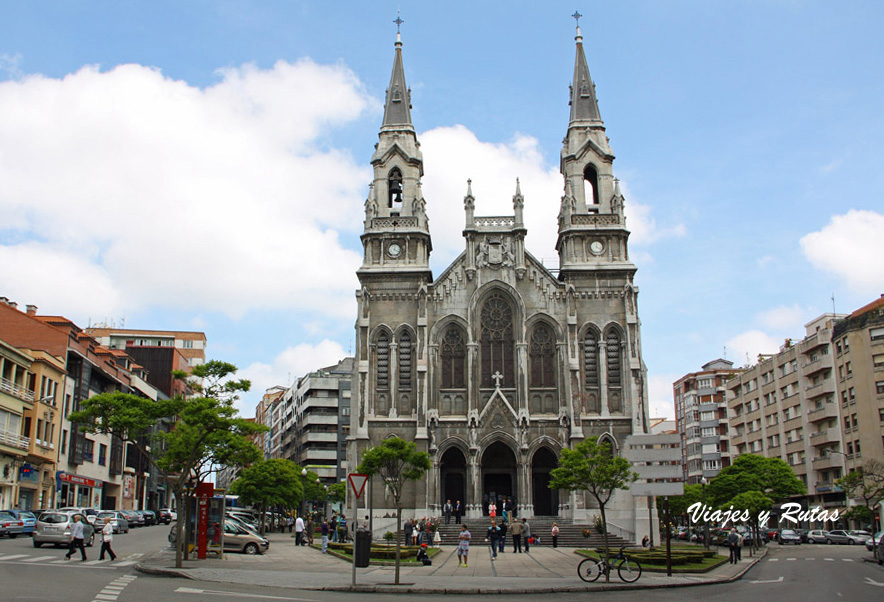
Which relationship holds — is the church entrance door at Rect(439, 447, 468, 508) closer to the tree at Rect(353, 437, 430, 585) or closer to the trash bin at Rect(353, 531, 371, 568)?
the tree at Rect(353, 437, 430, 585)

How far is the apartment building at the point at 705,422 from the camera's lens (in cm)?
10669

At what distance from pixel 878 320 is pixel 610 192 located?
90.9 ft

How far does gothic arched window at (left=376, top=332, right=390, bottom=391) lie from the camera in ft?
179

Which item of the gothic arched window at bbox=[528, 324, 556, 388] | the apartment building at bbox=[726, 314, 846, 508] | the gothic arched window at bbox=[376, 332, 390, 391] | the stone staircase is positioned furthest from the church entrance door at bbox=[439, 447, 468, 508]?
the apartment building at bbox=[726, 314, 846, 508]

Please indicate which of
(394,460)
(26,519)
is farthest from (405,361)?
(26,519)

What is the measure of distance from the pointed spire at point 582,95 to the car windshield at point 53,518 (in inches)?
1651

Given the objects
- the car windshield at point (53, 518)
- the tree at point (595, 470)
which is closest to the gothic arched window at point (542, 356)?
the tree at point (595, 470)

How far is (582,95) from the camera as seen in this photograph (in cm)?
6200

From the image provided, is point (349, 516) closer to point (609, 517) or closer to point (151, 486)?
point (609, 517)

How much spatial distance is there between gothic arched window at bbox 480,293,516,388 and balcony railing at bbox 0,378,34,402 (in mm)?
27841

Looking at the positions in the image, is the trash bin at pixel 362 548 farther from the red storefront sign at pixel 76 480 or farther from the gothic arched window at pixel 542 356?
the red storefront sign at pixel 76 480

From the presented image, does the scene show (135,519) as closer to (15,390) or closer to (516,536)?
(15,390)

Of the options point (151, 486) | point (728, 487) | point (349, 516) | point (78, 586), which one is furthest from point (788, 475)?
point (151, 486)

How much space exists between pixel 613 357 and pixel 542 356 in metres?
4.42
